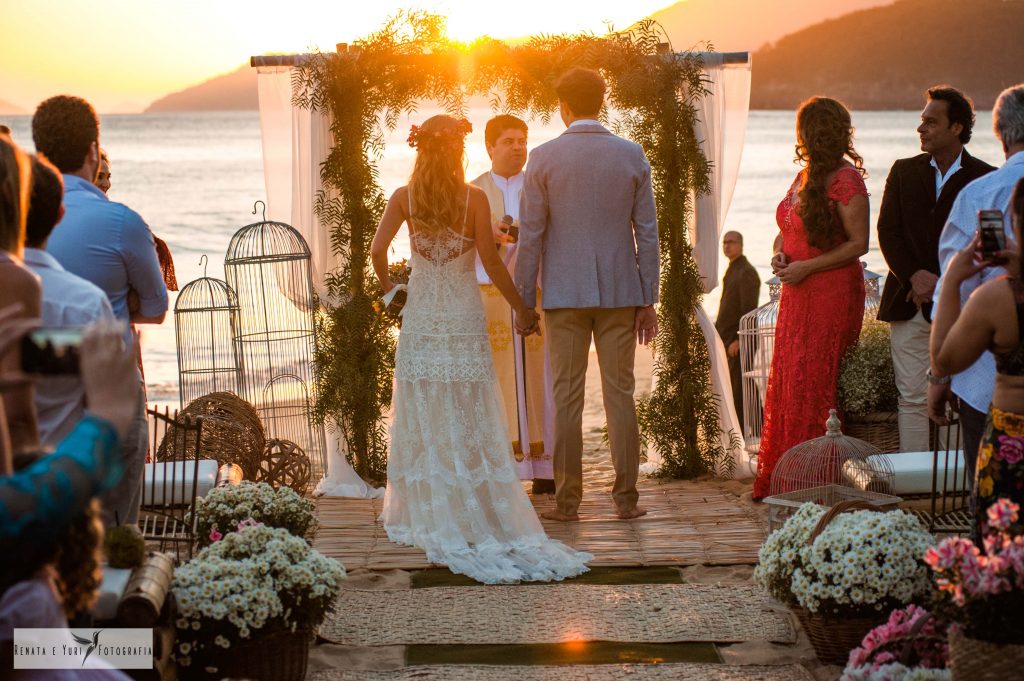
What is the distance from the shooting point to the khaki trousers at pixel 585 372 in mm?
6191

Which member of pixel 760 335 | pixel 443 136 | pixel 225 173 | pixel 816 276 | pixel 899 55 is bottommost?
pixel 760 335

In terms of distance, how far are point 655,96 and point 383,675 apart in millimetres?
4427

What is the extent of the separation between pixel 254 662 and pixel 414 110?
451cm

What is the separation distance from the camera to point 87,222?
407cm

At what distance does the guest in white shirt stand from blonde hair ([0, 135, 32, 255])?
17 centimetres

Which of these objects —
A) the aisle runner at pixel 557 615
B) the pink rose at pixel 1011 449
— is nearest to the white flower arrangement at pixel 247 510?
the aisle runner at pixel 557 615

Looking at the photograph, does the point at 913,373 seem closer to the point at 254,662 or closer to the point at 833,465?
the point at 833,465

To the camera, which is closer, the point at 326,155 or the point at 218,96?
the point at 326,155

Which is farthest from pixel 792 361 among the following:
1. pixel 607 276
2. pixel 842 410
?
pixel 607 276

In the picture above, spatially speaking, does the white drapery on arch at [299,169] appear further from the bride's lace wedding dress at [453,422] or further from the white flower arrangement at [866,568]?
the white flower arrangement at [866,568]

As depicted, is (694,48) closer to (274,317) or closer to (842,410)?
(842,410)

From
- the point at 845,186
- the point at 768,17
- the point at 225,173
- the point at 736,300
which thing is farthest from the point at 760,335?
the point at 225,173

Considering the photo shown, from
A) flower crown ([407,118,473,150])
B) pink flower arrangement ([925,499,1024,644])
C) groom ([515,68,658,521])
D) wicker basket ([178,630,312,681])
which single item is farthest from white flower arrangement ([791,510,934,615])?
flower crown ([407,118,473,150])

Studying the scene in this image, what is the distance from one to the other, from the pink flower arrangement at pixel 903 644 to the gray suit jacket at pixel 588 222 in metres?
2.60
